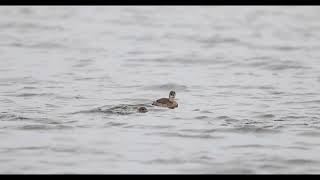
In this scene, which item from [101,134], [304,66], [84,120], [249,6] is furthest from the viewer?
[249,6]

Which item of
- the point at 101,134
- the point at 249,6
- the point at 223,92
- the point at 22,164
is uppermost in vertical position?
the point at 249,6

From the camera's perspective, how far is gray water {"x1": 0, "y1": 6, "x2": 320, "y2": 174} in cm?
1492

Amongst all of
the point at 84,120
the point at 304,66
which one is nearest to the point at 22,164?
the point at 84,120

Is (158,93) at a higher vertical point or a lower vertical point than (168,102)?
higher

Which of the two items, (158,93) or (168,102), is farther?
(158,93)

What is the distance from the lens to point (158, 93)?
22.2 meters

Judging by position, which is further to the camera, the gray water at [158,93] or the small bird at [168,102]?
the small bird at [168,102]

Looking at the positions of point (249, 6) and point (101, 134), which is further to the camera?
point (249, 6)

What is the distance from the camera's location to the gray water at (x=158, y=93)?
49.0 ft

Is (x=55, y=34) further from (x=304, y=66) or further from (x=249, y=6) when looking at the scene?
(x=249, y=6)

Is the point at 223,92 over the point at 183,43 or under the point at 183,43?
under

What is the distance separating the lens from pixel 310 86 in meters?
23.2

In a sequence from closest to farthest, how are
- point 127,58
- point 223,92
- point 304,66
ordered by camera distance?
point 223,92, point 304,66, point 127,58
